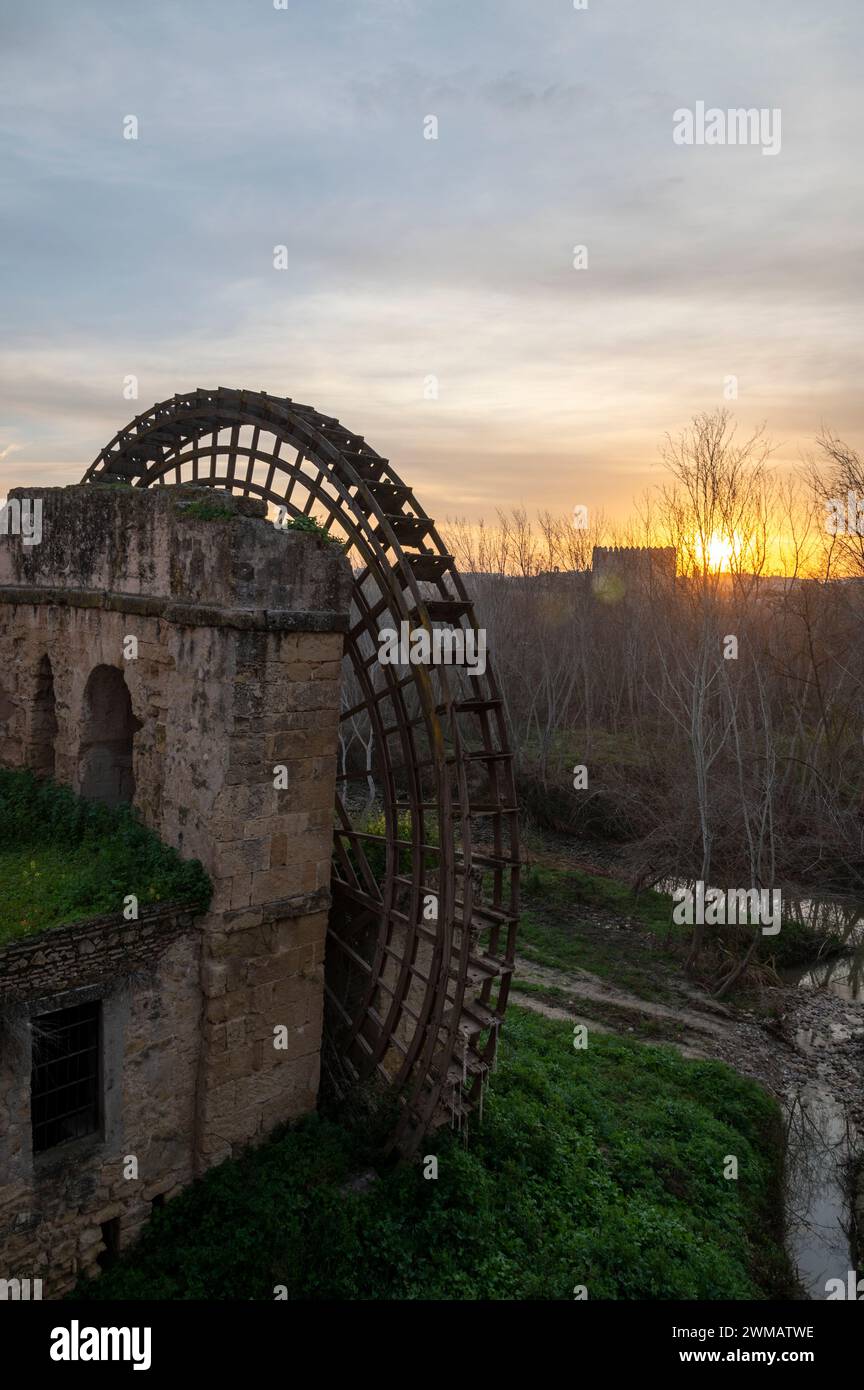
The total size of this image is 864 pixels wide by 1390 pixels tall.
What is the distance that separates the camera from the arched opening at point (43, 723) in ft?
33.2

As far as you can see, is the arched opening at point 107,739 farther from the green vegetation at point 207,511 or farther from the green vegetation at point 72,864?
the green vegetation at point 207,511

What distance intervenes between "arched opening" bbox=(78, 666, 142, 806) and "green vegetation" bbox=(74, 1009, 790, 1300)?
4.10 m

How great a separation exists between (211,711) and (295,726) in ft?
2.43

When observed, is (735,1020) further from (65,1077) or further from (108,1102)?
(65,1077)

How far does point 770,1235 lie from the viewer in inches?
385

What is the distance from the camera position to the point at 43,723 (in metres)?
10.3

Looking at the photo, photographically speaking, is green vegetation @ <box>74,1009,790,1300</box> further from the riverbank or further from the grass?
the grass

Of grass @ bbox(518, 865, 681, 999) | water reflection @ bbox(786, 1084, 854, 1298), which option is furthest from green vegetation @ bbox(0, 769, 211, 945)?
grass @ bbox(518, 865, 681, 999)

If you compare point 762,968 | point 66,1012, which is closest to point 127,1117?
point 66,1012

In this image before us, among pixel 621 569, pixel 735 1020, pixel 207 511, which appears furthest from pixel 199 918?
pixel 621 569

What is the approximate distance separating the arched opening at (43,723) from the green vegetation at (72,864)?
1.22ft

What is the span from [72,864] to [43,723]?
2.61 m

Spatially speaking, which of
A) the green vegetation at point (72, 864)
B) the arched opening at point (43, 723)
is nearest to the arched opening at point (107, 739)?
the green vegetation at point (72, 864)

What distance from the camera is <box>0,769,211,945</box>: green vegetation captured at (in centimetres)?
730
